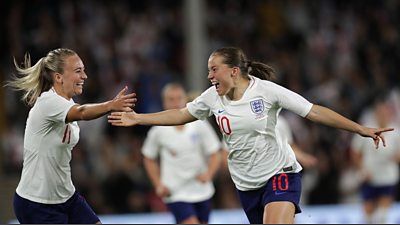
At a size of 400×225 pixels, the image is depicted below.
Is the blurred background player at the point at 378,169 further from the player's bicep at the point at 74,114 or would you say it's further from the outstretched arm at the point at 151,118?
the player's bicep at the point at 74,114

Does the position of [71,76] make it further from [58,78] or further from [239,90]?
[239,90]

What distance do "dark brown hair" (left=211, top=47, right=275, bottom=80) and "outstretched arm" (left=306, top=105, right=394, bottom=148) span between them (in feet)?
2.12

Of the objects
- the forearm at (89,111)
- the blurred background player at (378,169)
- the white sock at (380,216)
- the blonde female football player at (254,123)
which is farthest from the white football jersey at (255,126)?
the white sock at (380,216)

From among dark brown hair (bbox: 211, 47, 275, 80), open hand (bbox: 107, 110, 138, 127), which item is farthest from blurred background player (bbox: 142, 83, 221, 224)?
open hand (bbox: 107, 110, 138, 127)

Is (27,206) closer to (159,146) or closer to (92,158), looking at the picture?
(159,146)

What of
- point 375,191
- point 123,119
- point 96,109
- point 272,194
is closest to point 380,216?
point 375,191

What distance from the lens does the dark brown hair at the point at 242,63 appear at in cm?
754

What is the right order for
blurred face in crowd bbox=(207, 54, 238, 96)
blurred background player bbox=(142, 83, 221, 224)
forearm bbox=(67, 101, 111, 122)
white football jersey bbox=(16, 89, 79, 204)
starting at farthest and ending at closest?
blurred background player bbox=(142, 83, 221, 224), blurred face in crowd bbox=(207, 54, 238, 96), white football jersey bbox=(16, 89, 79, 204), forearm bbox=(67, 101, 111, 122)

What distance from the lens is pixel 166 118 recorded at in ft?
25.1

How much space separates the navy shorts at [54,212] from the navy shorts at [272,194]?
3.99 ft

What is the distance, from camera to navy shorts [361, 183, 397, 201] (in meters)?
14.1

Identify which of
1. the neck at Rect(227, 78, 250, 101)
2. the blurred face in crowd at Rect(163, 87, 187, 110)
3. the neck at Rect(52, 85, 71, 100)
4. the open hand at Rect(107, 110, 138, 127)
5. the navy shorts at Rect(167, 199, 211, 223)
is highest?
the neck at Rect(52, 85, 71, 100)

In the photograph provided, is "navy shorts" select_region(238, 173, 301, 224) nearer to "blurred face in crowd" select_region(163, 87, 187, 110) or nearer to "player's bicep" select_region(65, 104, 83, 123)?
"player's bicep" select_region(65, 104, 83, 123)

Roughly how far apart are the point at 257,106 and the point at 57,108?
1.52m
